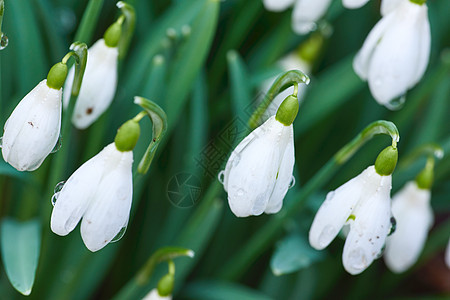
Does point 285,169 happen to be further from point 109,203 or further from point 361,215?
point 109,203

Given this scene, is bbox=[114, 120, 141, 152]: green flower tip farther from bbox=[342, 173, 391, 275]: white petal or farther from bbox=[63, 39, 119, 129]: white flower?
bbox=[342, 173, 391, 275]: white petal

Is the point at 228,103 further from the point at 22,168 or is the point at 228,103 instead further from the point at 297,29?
the point at 22,168

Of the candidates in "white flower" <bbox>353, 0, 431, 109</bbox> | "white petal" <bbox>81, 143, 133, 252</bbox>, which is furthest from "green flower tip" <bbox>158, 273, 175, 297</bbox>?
"white flower" <bbox>353, 0, 431, 109</bbox>

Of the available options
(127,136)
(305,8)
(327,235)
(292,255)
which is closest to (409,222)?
(292,255)

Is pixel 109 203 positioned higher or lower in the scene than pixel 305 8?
higher

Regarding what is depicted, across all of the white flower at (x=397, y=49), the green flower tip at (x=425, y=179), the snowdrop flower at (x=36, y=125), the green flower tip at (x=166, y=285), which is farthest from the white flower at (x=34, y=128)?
the green flower tip at (x=425, y=179)

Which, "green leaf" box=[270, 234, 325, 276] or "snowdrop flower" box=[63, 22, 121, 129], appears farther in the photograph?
"green leaf" box=[270, 234, 325, 276]

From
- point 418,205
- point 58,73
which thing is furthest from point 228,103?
point 58,73
